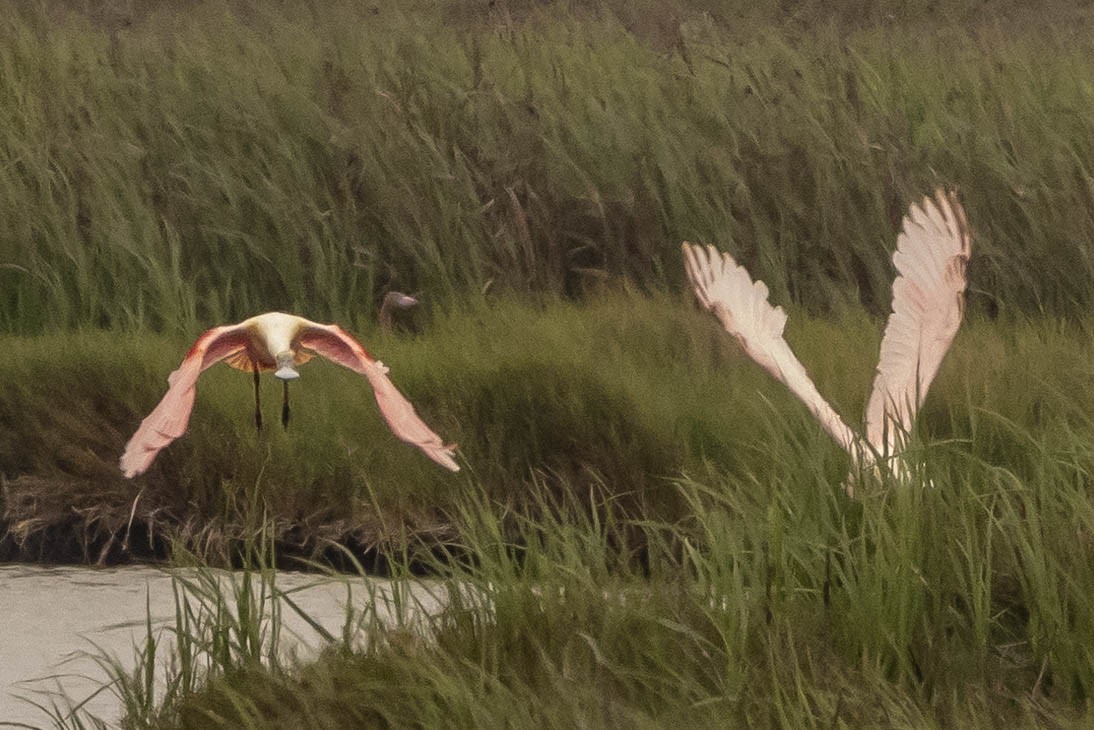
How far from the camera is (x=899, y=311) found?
3164 millimetres

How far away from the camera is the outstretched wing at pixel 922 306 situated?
10.2 feet

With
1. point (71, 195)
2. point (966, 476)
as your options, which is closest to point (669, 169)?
point (71, 195)

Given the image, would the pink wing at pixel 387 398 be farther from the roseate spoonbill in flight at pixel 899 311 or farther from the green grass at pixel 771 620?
the roseate spoonbill in flight at pixel 899 311

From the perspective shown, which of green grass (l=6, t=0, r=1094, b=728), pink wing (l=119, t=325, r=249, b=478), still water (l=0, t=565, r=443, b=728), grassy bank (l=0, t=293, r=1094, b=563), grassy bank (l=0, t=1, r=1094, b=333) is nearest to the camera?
green grass (l=6, t=0, r=1094, b=728)

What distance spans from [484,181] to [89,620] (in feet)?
6.95

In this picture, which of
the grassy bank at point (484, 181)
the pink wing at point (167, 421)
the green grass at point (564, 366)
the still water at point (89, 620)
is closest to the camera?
the green grass at point (564, 366)

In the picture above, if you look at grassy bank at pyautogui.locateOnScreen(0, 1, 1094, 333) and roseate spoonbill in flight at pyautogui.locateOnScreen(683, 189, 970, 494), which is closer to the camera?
roseate spoonbill in flight at pyautogui.locateOnScreen(683, 189, 970, 494)

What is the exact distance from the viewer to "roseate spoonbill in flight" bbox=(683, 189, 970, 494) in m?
3.09

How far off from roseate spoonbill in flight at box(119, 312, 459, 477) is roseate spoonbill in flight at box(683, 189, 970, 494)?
19.7 inches

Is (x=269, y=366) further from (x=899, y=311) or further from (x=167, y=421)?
(x=899, y=311)

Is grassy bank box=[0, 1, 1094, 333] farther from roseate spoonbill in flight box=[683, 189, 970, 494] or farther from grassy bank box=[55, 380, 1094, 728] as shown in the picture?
grassy bank box=[55, 380, 1094, 728]

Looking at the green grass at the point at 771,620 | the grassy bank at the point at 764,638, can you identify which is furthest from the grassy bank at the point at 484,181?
the grassy bank at the point at 764,638

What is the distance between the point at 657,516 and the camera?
384 centimetres

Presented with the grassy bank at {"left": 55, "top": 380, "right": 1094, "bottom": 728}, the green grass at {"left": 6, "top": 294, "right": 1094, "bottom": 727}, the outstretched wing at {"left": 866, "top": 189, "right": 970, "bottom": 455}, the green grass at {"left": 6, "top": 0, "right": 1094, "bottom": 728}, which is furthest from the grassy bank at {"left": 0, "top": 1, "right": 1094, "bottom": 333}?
the grassy bank at {"left": 55, "top": 380, "right": 1094, "bottom": 728}
